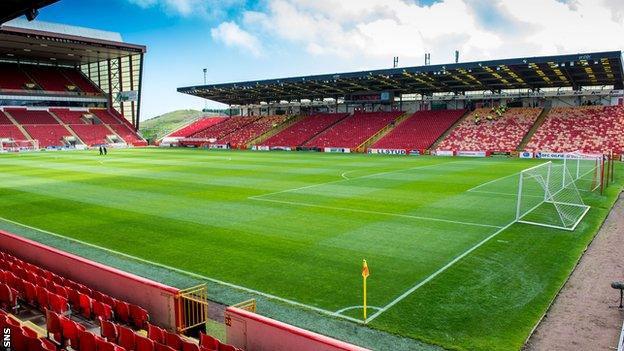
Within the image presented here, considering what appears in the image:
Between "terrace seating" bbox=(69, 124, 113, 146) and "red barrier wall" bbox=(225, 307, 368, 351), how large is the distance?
239 feet

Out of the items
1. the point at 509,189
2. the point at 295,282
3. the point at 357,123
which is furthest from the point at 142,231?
the point at 357,123

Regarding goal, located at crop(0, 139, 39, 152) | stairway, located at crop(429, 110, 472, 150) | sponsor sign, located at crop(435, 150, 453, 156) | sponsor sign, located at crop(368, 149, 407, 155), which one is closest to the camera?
sponsor sign, located at crop(435, 150, 453, 156)

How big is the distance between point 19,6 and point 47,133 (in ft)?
223

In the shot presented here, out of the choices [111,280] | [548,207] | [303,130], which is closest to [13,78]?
[303,130]

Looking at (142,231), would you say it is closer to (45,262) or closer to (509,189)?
(45,262)

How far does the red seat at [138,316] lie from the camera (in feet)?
26.6

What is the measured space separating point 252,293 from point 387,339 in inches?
140

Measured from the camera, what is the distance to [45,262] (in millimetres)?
11453

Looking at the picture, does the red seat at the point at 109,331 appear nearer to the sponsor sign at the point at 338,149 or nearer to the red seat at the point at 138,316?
the red seat at the point at 138,316

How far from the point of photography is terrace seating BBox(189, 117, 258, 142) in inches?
3174

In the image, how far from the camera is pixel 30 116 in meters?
73.6

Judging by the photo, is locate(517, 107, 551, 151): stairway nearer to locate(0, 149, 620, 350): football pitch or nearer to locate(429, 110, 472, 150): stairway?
locate(429, 110, 472, 150): stairway

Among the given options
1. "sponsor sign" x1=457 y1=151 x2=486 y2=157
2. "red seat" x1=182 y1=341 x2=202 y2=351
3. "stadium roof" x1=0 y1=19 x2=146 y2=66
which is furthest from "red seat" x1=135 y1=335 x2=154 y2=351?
"stadium roof" x1=0 y1=19 x2=146 y2=66

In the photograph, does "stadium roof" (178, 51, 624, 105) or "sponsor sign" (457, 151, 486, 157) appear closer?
"stadium roof" (178, 51, 624, 105)
